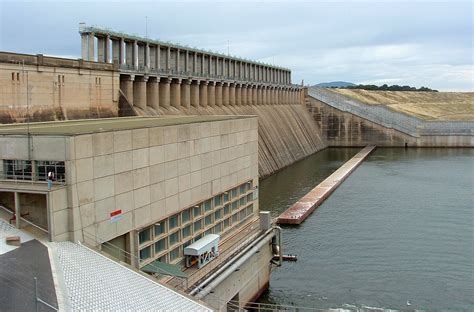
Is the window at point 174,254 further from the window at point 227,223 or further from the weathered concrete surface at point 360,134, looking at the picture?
the weathered concrete surface at point 360,134

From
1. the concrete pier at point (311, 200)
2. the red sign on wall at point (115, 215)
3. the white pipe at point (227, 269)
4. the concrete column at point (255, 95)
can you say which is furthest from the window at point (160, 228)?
the concrete column at point (255, 95)

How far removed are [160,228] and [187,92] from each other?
128ft

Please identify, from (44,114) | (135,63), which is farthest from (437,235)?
(135,63)

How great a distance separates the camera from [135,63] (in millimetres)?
48844

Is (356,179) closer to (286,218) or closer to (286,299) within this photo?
(286,218)

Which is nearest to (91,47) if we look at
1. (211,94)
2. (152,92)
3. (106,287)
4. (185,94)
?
(152,92)

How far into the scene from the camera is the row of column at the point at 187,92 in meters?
46.9

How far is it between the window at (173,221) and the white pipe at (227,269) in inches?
82.6

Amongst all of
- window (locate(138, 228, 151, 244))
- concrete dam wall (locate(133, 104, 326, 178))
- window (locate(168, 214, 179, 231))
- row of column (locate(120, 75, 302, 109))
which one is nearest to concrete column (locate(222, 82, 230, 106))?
row of column (locate(120, 75, 302, 109))

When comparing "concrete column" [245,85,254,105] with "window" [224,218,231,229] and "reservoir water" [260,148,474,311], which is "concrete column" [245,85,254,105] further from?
"window" [224,218,231,229]

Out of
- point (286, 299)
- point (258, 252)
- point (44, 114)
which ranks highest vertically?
point (44, 114)

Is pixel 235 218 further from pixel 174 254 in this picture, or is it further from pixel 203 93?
pixel 203 93

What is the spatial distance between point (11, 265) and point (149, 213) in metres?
5.18

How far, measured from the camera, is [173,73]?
53031 millimetres
